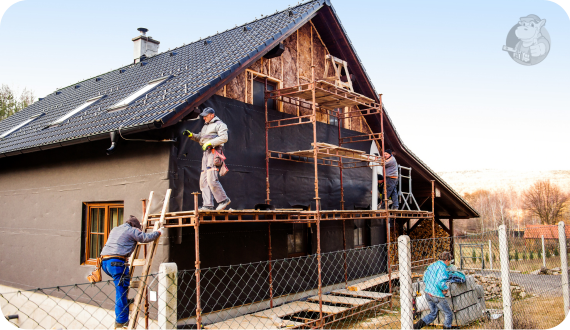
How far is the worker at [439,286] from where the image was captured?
786cm

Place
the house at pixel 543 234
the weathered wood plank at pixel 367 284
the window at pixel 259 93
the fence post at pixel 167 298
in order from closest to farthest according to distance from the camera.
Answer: the fence post at pixel 167 298, the window at pixel 259 93, the weathered wood plank at pixel 367 284, the house at pixel 543 234

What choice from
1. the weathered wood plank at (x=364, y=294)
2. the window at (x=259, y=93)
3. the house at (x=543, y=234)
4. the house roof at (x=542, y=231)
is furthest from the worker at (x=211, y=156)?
the house roof at (x=542, y=231)

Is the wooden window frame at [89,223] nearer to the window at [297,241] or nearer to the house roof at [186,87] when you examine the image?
the house roof at [186,87]

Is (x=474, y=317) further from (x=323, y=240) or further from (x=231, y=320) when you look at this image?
(x=231, y=320)

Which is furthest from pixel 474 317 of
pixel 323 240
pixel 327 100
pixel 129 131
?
pixel 129 131

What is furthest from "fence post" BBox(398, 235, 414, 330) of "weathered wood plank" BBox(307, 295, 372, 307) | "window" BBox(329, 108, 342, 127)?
→ "window" BBox(329, 108, 342, 127)

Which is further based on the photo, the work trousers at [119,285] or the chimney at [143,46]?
the chimney at [143,46]

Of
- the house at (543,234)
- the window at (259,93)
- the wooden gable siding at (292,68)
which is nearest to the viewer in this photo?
the wooden gable siding at (292,68)

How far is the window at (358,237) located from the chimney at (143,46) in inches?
390

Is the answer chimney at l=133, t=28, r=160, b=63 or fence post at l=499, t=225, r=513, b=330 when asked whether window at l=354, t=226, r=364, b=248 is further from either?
chimney at l=133, t=28, r=160, b=63

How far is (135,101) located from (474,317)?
8.74 meters

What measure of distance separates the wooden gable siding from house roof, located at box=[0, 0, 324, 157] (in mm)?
549

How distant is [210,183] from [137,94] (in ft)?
12.0

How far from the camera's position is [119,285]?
21.5 ft
